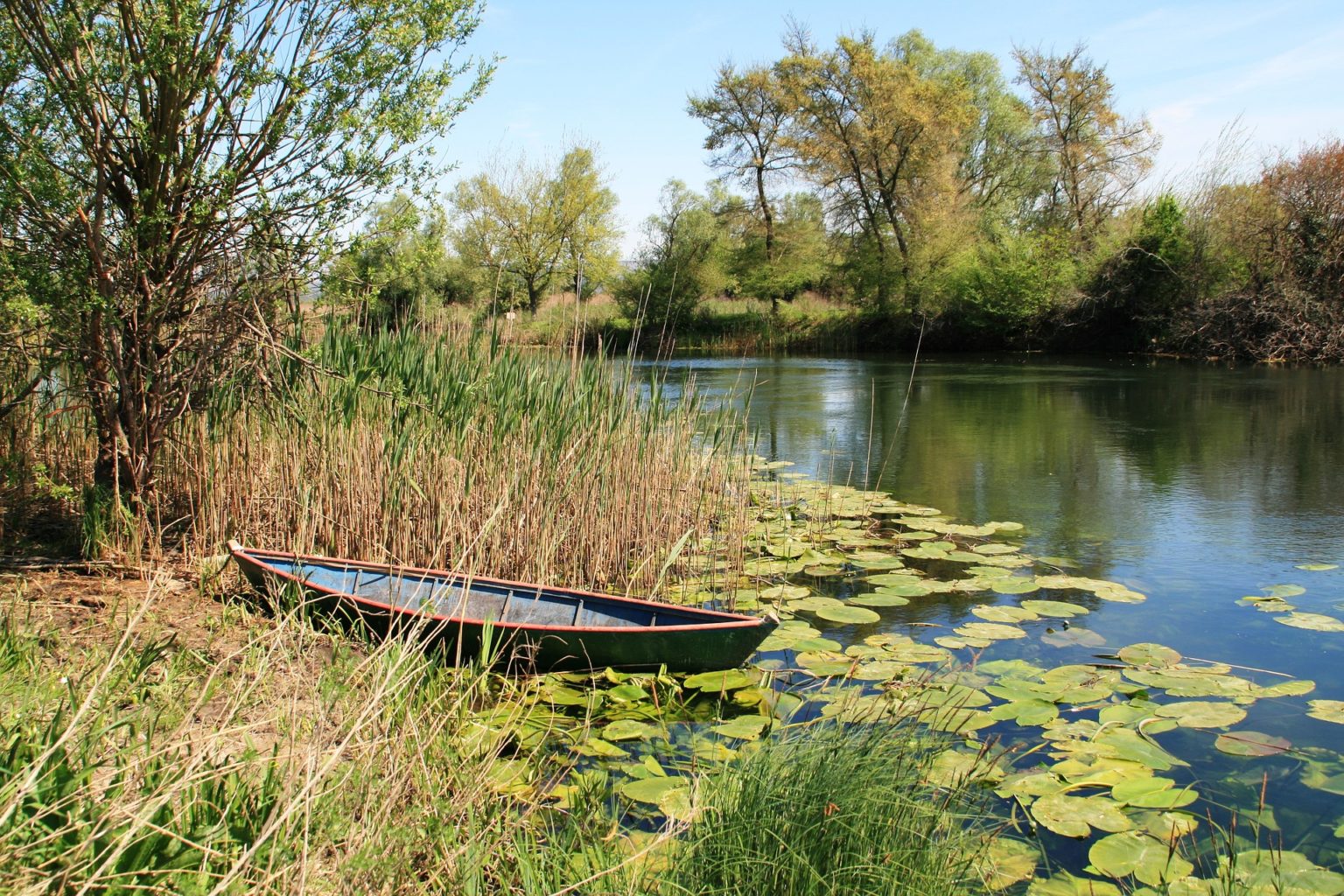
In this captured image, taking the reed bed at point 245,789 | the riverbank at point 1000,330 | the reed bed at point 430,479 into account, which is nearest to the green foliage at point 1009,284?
the riverbank at point 1000,330

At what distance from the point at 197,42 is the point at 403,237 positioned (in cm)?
150

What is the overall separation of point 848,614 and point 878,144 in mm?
29001

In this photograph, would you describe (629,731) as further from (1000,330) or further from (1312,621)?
(1000,330)

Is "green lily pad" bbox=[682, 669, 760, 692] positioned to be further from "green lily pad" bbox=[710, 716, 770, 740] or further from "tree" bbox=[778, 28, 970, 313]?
"tree" bbox=[778, 28, 970, 313]

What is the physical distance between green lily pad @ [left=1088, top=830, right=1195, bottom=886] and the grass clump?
20.4 inches

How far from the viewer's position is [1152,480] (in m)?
9.96

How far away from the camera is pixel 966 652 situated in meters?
5.05

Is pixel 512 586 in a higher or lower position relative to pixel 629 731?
higher

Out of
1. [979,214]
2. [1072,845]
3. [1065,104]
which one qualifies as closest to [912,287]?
[979,214]

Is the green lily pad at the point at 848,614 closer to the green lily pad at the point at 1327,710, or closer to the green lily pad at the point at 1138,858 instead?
the green lily pad at the point at 1327,710

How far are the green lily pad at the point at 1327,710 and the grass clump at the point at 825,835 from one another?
7.70 ft

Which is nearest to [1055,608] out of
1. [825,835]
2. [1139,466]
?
[825,835]

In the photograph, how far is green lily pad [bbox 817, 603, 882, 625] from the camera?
5.45 meters

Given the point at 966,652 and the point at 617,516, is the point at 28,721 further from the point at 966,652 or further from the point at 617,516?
the point at 966,652
